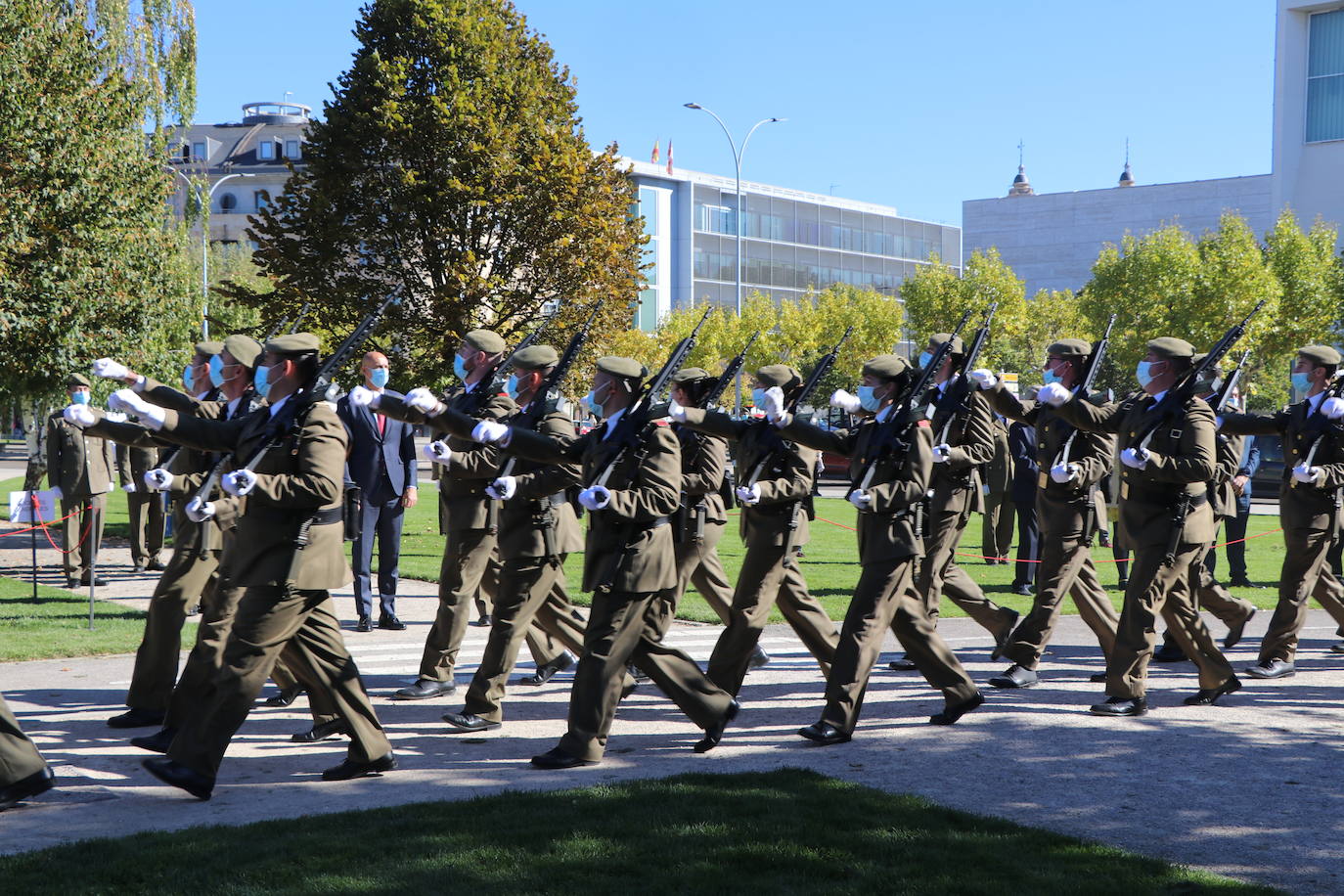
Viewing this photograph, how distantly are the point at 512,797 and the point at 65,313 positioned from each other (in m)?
12.9

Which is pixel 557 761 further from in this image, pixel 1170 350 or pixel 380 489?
pixel 380 489

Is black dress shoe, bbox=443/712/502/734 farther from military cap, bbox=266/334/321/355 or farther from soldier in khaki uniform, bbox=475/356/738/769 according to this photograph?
military cap, bbox=266/334/321/355

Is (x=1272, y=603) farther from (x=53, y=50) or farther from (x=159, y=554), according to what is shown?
(x=53, y=50)

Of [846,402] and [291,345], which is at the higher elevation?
[291,345]

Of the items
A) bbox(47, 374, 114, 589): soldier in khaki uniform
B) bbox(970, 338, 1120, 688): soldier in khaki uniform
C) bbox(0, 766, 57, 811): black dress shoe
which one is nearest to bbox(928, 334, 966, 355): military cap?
bbox(970, 338, 1120, 688): soldier in khaki uniform

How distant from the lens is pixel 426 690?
8.38 m

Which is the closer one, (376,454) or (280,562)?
(280,562)

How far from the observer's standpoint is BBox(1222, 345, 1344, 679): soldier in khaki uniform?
908 centimetres

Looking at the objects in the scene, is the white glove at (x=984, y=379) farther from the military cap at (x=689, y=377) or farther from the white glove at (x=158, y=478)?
the white glove at (x=158, y=478)

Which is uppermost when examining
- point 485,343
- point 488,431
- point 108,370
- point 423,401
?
point 485,343

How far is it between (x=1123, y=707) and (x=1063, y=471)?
140 centimetres

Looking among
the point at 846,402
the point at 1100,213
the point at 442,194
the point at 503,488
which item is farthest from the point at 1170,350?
the point at 1100,213

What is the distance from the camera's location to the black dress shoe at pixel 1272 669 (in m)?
9.06

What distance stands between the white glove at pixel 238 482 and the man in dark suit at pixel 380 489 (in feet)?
18.4
